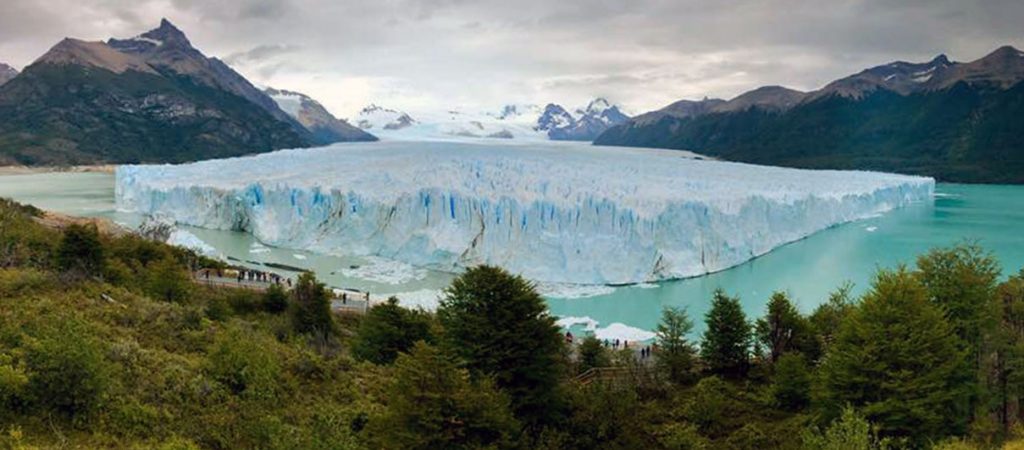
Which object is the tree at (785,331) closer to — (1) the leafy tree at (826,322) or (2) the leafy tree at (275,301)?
(1) the leafy tree at (826,322)

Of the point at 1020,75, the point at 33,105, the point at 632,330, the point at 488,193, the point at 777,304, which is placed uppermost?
the point at 1020,75

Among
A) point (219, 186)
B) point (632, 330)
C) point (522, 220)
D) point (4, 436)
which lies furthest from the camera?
point (219, 186)

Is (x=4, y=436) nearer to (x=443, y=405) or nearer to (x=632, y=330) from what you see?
(x=443, y=405)

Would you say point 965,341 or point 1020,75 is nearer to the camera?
point 965,341

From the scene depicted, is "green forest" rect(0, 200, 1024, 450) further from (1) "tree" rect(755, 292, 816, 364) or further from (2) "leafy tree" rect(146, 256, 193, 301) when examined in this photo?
(2) "leafy tree" rect(146, 256, 193, 301)

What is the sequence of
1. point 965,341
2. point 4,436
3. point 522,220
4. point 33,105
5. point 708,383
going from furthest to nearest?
point 33,105 < point 522,220 < point 708,383 < point 965,341 < point 4,436

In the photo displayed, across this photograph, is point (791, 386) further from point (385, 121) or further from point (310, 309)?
point (385, 121)

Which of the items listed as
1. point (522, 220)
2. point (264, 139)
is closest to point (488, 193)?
point (522, 220)
